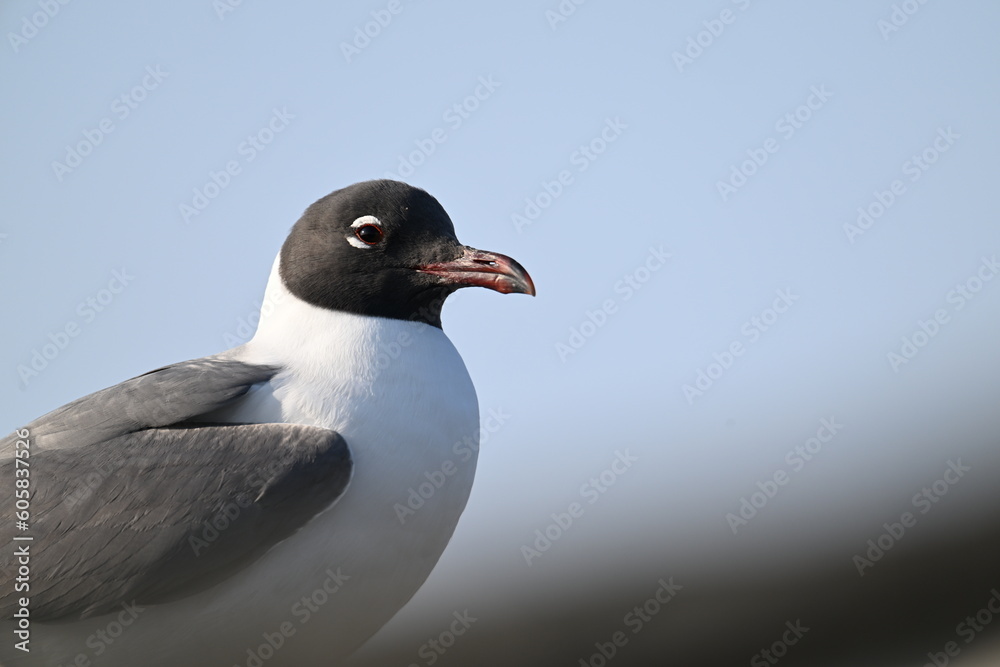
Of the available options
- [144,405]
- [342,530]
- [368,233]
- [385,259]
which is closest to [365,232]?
[368,233]

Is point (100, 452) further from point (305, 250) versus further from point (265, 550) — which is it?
point (305, 250)

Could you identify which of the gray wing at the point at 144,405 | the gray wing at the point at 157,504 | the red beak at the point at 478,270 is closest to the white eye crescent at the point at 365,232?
the red beak at the point at 478,270

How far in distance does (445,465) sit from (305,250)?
1336mm

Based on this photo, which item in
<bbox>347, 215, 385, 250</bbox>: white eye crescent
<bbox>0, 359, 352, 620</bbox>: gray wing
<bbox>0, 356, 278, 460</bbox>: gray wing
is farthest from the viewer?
<bbox>347, 215, 385, 250</bbox>: white eye crescent

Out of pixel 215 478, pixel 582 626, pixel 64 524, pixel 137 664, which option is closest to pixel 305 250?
pixel 215 478

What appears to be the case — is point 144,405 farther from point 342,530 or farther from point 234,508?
point 342,530

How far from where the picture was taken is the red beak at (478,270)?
4625 millimetres

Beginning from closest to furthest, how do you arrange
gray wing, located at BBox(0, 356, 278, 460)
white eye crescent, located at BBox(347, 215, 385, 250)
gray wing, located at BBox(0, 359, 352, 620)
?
gray wing, located at BBox(0, 359, 352, 620)
gray wing, located at BBox(0, 356, 278, 460)
white eye crescent, located at BBox(347, 215, 385, 250)

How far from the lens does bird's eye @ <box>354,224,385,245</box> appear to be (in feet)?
15.1

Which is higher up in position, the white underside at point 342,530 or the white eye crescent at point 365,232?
the white eye crescent at point 365,232

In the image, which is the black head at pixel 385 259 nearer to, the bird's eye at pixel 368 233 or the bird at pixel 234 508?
the bird's eye at pixel 368 233

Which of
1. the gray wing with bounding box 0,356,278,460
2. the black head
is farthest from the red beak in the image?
the gray wing with bounding box 0,356,278,460

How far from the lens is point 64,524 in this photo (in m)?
3.88

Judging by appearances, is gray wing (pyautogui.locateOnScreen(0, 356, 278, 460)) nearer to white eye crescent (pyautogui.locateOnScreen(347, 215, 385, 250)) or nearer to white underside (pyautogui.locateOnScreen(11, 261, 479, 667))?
white underside (pyautogui.locateOnScreen(11, 261, 479, 667))
